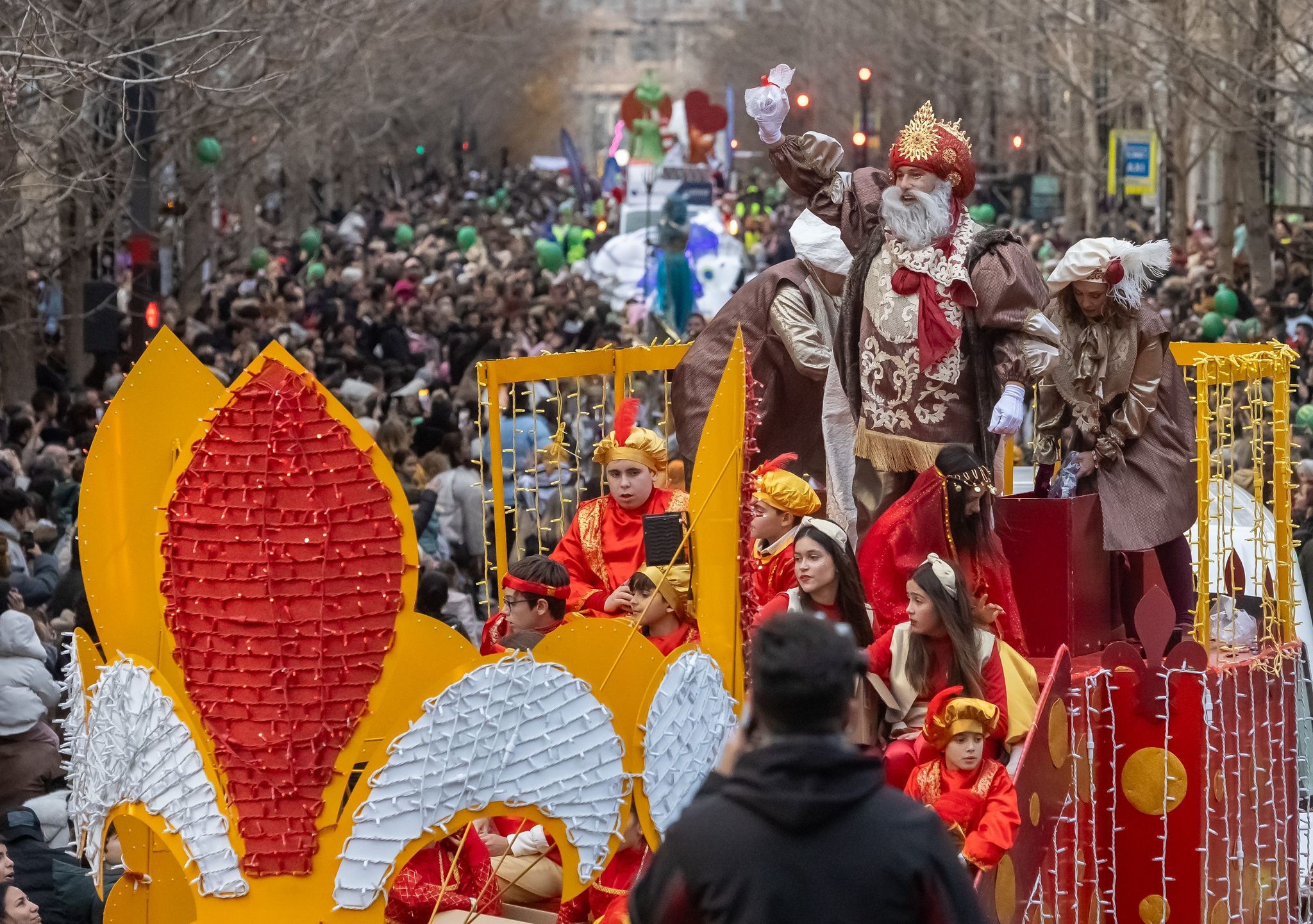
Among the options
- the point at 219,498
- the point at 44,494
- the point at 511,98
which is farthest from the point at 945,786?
the point at 511,98

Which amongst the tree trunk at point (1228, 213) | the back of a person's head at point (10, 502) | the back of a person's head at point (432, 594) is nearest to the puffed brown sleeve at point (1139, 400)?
the back of a person's head at point (432, 594)

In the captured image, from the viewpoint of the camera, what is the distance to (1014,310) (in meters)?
6.71

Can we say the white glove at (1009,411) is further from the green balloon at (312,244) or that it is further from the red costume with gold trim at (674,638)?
the green balloon at (312,244)

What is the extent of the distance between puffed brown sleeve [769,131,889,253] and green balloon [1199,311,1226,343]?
12.4 meters

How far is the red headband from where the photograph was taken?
6.24 metres

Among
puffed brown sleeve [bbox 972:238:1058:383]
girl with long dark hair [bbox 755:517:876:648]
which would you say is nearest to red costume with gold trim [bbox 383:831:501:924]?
girl with long dark hair [bbox 755:517:876:648]

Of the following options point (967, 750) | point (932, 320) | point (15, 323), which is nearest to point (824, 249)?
point (932, 320)

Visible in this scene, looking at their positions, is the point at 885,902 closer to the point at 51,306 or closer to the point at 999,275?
the point at 999,275

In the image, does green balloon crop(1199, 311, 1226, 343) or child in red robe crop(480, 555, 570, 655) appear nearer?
child in red robe crop(480, 555, 570, 655)

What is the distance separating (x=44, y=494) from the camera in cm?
1168

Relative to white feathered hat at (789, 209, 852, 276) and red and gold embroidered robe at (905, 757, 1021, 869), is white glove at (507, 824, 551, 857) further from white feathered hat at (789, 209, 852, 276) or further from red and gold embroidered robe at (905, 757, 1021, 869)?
white feathered hat at (789, 209, 852, 276)

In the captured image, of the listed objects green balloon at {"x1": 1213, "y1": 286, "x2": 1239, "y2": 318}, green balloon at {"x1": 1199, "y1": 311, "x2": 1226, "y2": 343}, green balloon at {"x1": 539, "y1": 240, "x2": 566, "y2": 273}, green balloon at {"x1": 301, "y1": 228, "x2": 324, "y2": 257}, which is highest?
green balloon at {"x1": 301, "y1": 228, "x2": 324, "y2": 257}

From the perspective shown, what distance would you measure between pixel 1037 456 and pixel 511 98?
261 feet

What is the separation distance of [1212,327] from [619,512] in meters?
13.7
